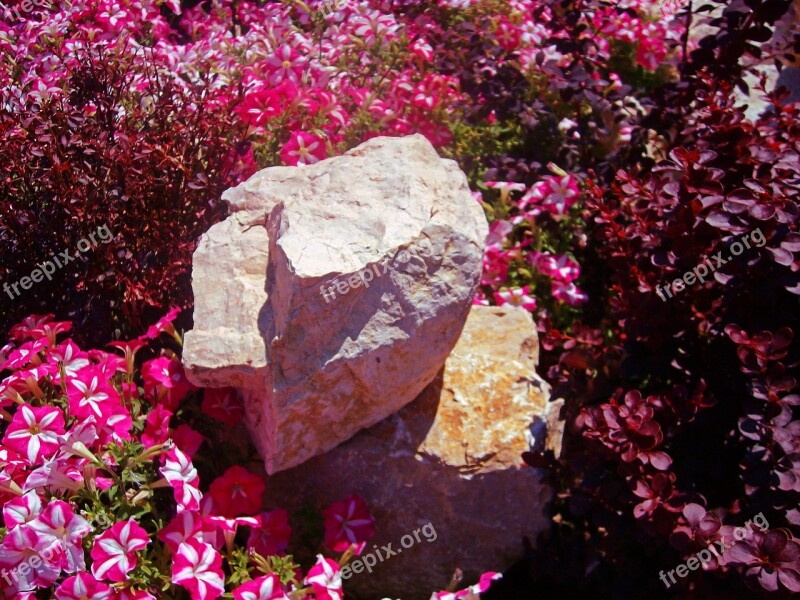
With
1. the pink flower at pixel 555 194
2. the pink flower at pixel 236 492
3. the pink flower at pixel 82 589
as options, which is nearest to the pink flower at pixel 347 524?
the pink flower at pixel 236 492

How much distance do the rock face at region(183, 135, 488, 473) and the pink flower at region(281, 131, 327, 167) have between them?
0.70 metres

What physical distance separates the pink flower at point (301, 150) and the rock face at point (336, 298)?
697mm

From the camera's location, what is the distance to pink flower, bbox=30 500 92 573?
2219 mm

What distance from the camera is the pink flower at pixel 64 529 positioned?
2219 mm

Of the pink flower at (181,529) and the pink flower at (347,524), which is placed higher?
the pink flower at (181,529)

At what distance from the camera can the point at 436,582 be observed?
2.99m

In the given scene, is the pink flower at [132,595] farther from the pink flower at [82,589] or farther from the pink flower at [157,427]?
the pink flower at [157,427]

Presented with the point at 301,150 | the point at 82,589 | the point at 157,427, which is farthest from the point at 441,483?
the point at 301,150

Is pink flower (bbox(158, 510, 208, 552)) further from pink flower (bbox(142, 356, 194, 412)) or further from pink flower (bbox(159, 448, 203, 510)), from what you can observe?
pink flower (bbox(142, 356, 194, 412))

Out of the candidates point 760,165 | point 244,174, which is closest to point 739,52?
point 760,165

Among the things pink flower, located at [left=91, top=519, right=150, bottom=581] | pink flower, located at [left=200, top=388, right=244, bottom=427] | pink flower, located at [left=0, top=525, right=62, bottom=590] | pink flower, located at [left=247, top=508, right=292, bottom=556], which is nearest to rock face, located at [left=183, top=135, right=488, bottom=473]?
pink flower, located at [left=200, top=388, right=244, bottom=427]

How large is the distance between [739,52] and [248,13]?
314 cm

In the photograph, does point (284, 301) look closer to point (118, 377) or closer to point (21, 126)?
point (118, 377)

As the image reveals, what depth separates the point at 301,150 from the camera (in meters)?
3.53
